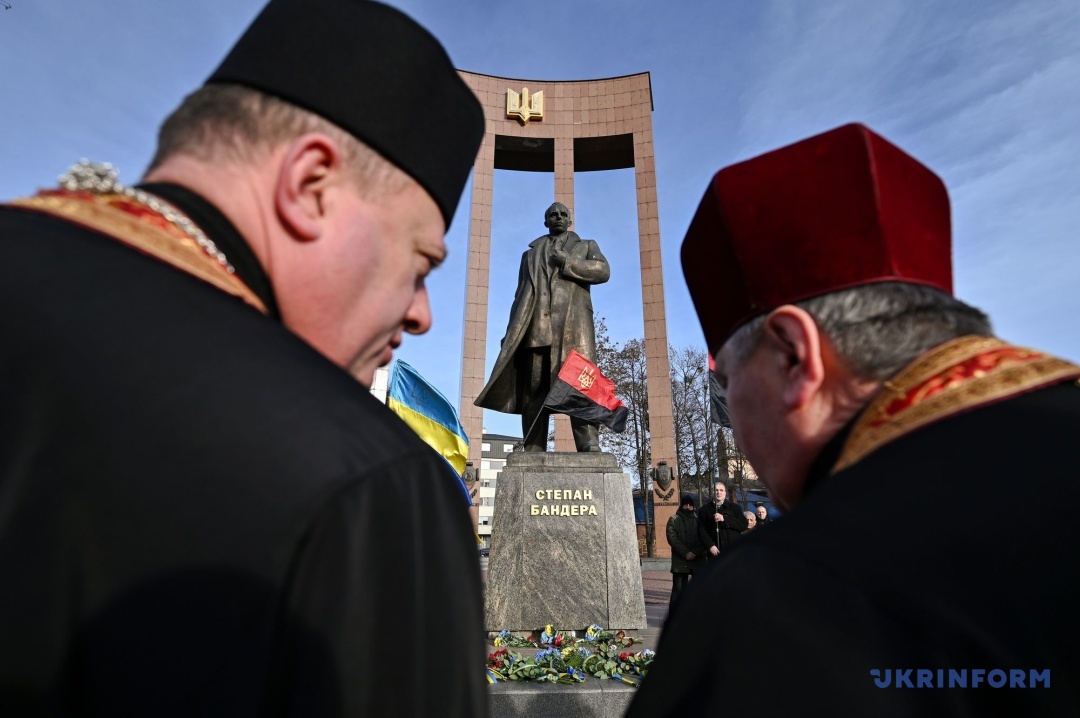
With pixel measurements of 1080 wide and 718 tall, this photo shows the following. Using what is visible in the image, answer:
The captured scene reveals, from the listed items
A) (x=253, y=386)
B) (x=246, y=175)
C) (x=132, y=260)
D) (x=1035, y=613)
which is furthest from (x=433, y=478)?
(x=1035, y=613)

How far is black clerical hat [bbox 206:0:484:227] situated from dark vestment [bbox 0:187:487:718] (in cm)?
49

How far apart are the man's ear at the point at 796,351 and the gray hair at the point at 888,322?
0.09 ft

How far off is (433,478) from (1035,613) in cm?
67

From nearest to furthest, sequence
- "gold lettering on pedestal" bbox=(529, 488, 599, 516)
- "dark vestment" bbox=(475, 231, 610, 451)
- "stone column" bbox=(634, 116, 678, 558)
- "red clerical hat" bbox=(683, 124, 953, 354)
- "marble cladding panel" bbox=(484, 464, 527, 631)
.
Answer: "red clerical hat" bbox=(683, 124, 953, 354) < "marble cladding panel" bbox=(484, 464, 527, 631) < "gold lettering on pedestal" bbox=(529, 488, 599, 516) < "dark vestment" bbox=(475, 231, 610, 451) < "stone column" bbox=(634, 116, 678, 558)

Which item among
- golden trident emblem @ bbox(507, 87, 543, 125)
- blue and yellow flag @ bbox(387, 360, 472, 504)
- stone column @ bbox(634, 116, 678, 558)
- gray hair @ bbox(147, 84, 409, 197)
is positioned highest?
golden trident emblem @ bbox(507, 87, 543, 125)

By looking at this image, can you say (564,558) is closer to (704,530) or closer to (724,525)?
(704,530)

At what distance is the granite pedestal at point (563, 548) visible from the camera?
5938mm

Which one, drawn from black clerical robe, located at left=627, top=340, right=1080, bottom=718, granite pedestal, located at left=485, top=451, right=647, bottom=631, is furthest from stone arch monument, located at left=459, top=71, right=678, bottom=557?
black clerical robe, located at left=627, top=340, right=1080, bottom=718

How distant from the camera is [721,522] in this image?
27.3 ft

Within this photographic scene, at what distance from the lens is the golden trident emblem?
23078 mm

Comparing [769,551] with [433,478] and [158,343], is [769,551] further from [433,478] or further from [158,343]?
[158,343]

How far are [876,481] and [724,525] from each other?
26.1 ft

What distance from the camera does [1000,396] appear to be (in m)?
0.94

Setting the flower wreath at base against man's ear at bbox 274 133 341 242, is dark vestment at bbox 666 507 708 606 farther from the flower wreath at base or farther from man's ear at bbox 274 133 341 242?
man's ear at bbox 274 133 341 242
